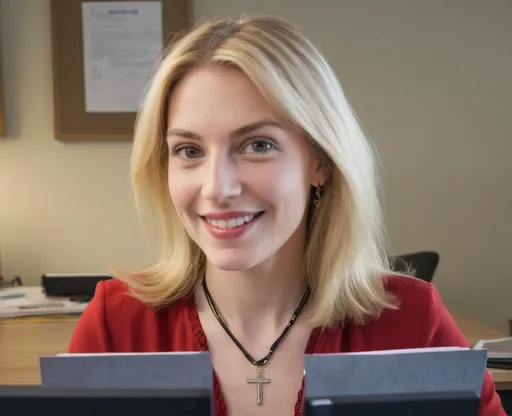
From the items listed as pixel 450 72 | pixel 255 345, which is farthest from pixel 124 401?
pixel 450 72

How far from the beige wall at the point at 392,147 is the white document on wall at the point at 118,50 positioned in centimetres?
14

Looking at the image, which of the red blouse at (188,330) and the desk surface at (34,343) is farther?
the desk surface at (34,343)

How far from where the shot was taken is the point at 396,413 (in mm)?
419

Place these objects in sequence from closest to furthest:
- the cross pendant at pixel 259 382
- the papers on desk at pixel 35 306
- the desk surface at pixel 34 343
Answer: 1. the cross pendant at pixel 259 382
2. the desk surface at pixel 34 343
3. the papers on desk at pixel 35 306

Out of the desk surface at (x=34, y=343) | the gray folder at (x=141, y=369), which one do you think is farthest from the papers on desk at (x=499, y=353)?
the gray folder at (x=141, y=369)

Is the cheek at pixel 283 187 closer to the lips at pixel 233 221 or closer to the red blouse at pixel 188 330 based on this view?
the lips at pixel 233 221

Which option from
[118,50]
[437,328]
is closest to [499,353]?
[437,328]

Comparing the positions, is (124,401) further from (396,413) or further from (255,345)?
(255,345)

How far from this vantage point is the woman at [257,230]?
0.87 m

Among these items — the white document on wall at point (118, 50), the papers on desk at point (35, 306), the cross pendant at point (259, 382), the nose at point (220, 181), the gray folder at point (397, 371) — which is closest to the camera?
the gray folder at point (397, 371)

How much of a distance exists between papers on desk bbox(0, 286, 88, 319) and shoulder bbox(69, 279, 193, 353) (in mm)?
756

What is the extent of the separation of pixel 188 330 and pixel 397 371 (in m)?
0.51

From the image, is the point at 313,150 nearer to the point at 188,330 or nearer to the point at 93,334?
the point at 188,330

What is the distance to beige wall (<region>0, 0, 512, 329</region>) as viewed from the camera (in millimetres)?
2107
